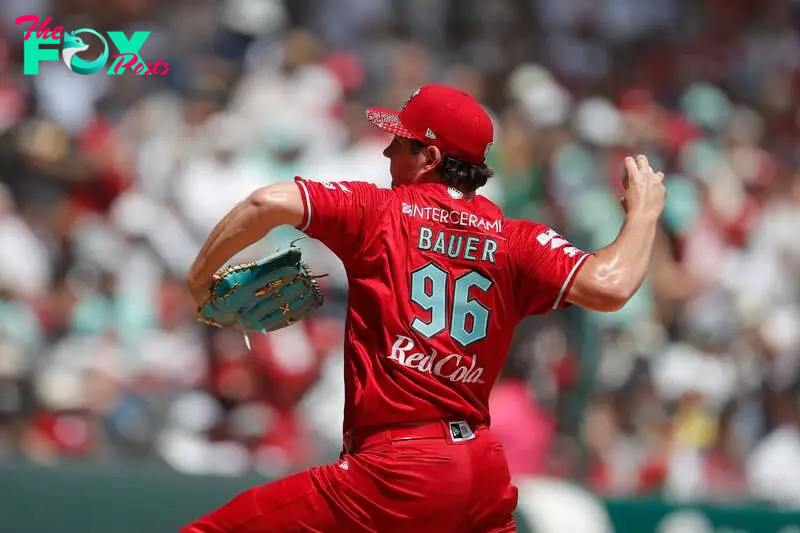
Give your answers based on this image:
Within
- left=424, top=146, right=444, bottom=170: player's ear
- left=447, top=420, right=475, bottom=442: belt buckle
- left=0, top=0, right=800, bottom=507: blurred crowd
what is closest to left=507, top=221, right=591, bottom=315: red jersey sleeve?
left=424, top=146, right=444, bottom=170: player's ear

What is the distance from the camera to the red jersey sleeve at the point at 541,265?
4551 mm

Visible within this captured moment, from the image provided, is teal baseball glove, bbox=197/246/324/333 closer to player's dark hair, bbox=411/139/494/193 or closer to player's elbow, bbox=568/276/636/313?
player's dark hair, bbox=411/139/494/193

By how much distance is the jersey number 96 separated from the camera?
4.55 metres

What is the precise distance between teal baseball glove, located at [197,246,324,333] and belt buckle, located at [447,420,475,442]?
753 mm

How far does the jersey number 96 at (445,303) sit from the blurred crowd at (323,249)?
157 inches

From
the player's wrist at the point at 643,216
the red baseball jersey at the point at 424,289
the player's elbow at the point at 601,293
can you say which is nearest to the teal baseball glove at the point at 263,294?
the red baseball jersey at the point at 424,289

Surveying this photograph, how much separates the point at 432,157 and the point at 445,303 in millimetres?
525

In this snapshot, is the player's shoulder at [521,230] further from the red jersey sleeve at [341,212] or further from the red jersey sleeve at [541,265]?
the red jersey sleeve at [341,212]

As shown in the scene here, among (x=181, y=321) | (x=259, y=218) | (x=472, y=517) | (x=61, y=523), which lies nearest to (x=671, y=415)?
(x=181, y=321)

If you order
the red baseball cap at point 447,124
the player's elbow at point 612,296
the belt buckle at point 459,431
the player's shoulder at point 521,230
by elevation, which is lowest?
the belt buckle at point 459,431

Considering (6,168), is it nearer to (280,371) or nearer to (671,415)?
(280,371)

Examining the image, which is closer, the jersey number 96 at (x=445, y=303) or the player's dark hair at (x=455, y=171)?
the jersey number 96 at (x=445, y=303)

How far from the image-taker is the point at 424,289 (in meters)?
4.56

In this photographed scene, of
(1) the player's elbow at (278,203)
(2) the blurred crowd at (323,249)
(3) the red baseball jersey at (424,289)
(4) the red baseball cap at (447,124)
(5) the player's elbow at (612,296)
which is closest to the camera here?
(1) the player's elbow at (278,203)
